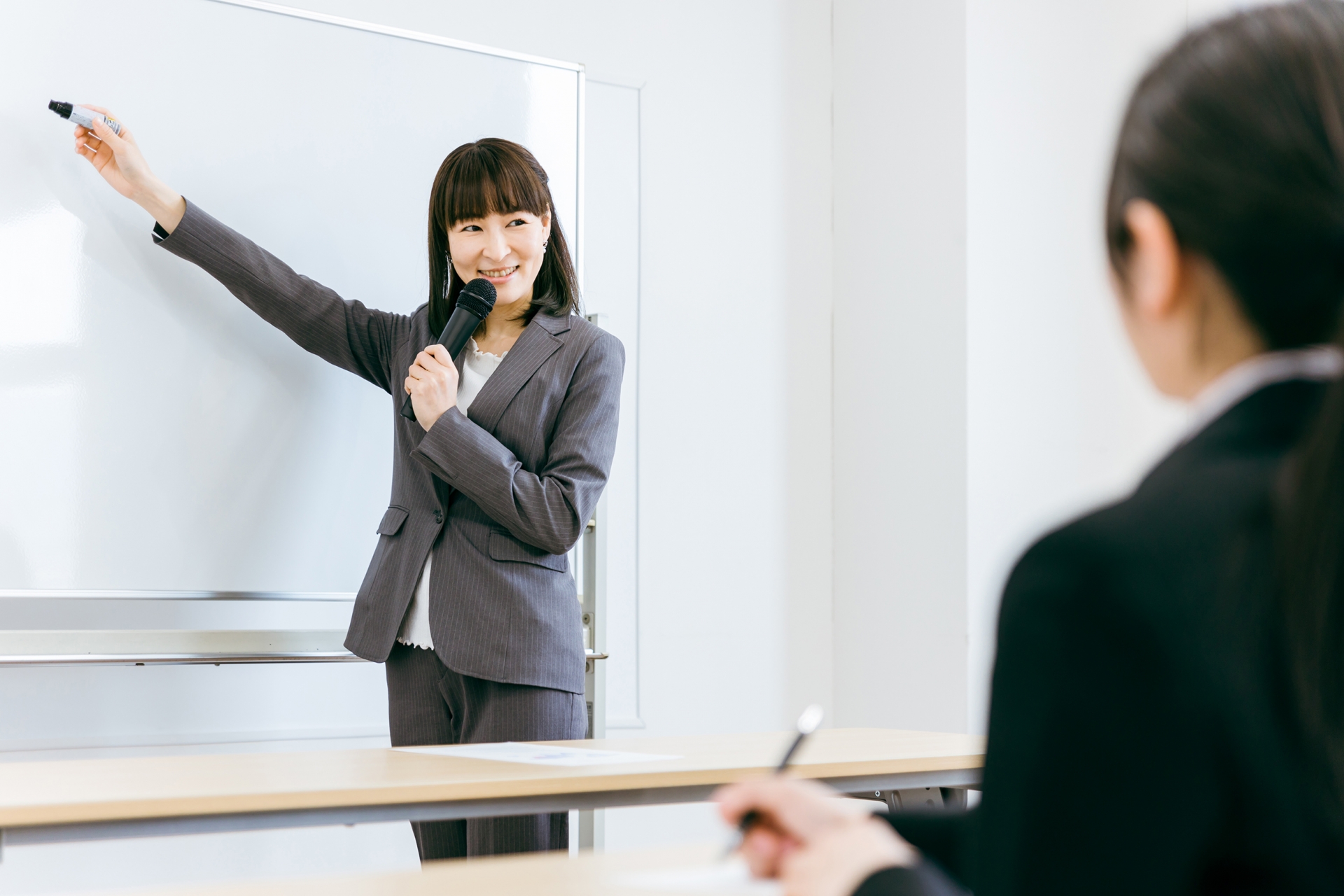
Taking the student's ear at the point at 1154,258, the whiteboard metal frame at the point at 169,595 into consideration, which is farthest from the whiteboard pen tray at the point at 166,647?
the student's ear at the point at 1154,258

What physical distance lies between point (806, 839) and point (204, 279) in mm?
2015

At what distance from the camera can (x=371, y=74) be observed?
2.49 m

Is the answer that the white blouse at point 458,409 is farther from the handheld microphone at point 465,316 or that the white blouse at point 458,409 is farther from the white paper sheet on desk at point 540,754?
the white paper sheet on desk at point 540,754

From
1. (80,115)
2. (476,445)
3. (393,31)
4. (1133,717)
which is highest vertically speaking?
(393,31)

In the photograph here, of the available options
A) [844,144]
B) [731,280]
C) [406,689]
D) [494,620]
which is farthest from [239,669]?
[844,144]

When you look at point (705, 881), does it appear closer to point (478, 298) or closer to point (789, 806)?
point (789, 806)

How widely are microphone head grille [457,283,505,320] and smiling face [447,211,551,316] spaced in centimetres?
6

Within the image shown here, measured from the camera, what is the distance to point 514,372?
1986 mm

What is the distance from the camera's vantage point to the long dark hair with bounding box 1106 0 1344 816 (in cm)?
44

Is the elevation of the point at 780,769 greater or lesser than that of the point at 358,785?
greater

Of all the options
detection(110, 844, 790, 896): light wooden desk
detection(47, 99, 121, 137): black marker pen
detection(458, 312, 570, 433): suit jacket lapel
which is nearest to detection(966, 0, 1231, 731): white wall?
detection(458, 312, 570, 433): suit jacket lapel

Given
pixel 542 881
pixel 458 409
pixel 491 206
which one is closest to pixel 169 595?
pixel 458 409

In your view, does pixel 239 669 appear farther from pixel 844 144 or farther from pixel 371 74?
pixel 844 144

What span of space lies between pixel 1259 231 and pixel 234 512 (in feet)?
6.89
